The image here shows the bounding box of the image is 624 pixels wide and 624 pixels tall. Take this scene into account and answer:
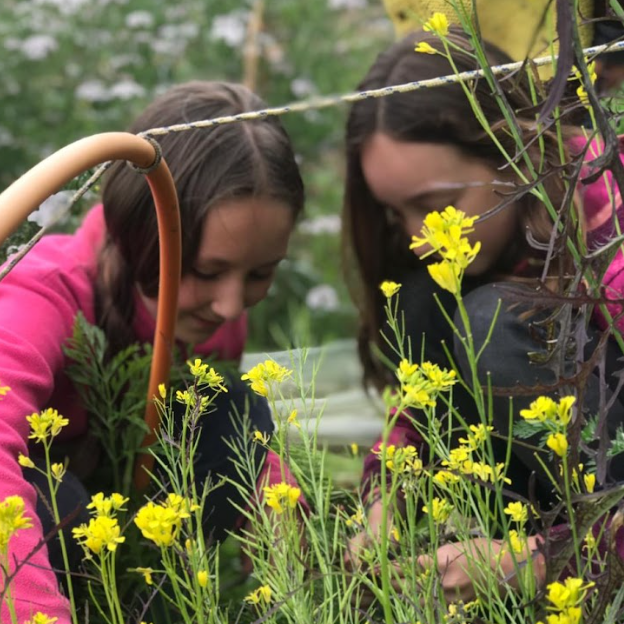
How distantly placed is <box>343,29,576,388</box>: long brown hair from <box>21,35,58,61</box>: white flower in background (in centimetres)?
190

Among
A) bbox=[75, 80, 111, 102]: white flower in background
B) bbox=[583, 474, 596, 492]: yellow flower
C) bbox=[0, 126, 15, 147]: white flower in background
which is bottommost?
bbox=[0, 126, 15, 147]: white flower in background

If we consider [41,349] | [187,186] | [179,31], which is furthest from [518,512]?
[179,31]

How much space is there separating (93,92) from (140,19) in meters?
0.34

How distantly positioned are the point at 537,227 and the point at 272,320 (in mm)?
2298

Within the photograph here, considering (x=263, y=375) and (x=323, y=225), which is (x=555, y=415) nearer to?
(x=263, y=375)

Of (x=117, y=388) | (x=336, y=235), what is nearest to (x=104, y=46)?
(x=336, y=235)

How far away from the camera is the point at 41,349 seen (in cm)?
145

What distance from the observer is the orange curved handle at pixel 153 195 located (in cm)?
83

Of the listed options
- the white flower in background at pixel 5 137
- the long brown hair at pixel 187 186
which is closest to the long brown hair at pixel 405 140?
the long brown hair at pixel 187 186

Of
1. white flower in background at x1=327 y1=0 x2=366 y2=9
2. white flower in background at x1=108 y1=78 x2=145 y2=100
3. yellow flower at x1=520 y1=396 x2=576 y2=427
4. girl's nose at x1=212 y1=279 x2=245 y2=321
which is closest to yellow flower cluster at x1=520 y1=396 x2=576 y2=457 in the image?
yellow flower at x1=520 y1=396 x2=576 y2=427

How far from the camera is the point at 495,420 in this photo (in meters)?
1.42

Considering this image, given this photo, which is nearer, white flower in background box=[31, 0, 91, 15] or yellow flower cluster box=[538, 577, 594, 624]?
yellow flower cluster box=[538, 577, 594, 624]

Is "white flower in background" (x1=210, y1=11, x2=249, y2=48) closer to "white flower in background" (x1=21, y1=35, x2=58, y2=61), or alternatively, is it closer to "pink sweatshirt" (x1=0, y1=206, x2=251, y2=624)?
"white flower in background" (x1=21, y1=35, x2=58, y2=61)

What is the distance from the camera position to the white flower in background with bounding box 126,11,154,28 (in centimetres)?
363
